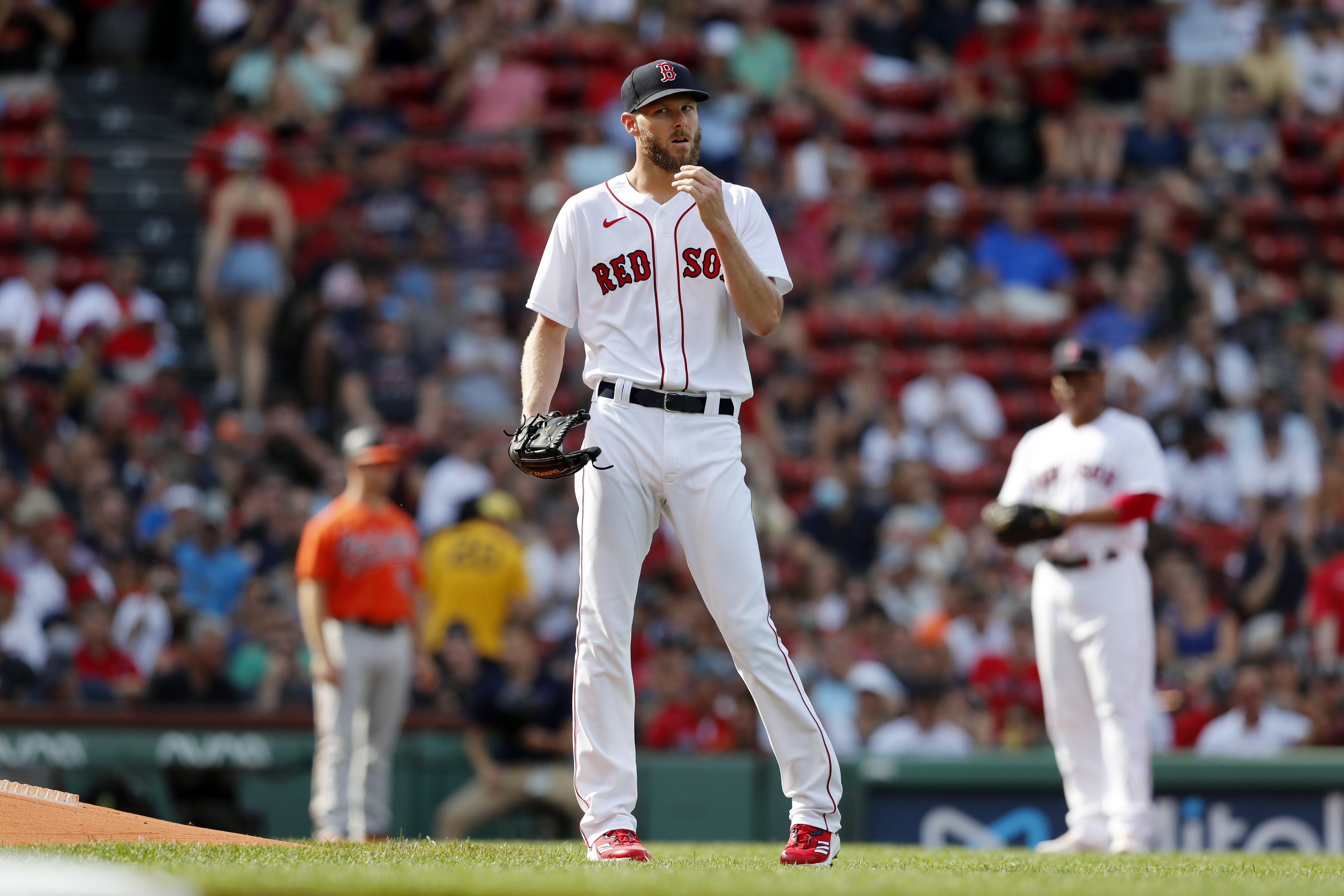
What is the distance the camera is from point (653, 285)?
17.5 ft

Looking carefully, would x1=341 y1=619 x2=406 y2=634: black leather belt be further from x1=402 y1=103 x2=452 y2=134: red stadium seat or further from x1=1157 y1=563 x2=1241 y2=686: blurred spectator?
x1=402 y1=103 x2=452 y2=134: red stadium seat

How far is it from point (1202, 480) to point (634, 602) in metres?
9.48

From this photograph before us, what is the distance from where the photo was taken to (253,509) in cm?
1250

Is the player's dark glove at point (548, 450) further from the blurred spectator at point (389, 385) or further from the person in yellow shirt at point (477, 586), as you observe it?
the blurred spectator at point (389, 385)

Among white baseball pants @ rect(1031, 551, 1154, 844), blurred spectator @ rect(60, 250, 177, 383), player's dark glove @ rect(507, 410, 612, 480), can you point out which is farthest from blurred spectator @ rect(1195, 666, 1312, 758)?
blurred spectator @ rect(60, 250, 177, 383)

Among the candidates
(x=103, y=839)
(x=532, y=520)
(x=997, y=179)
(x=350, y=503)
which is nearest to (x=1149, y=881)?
(x=103, y=839)

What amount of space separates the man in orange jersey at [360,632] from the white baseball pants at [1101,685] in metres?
3.77

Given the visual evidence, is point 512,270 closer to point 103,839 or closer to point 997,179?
point 997,179

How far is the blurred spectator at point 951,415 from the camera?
46.0 ft

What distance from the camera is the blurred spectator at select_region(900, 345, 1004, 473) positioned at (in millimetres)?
14008

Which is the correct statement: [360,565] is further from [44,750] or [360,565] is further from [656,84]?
[656,84]

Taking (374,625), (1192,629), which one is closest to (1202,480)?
(1192,629)

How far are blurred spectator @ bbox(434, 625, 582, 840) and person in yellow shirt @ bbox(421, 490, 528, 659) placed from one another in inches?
49.0

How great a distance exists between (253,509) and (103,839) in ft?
23.3
